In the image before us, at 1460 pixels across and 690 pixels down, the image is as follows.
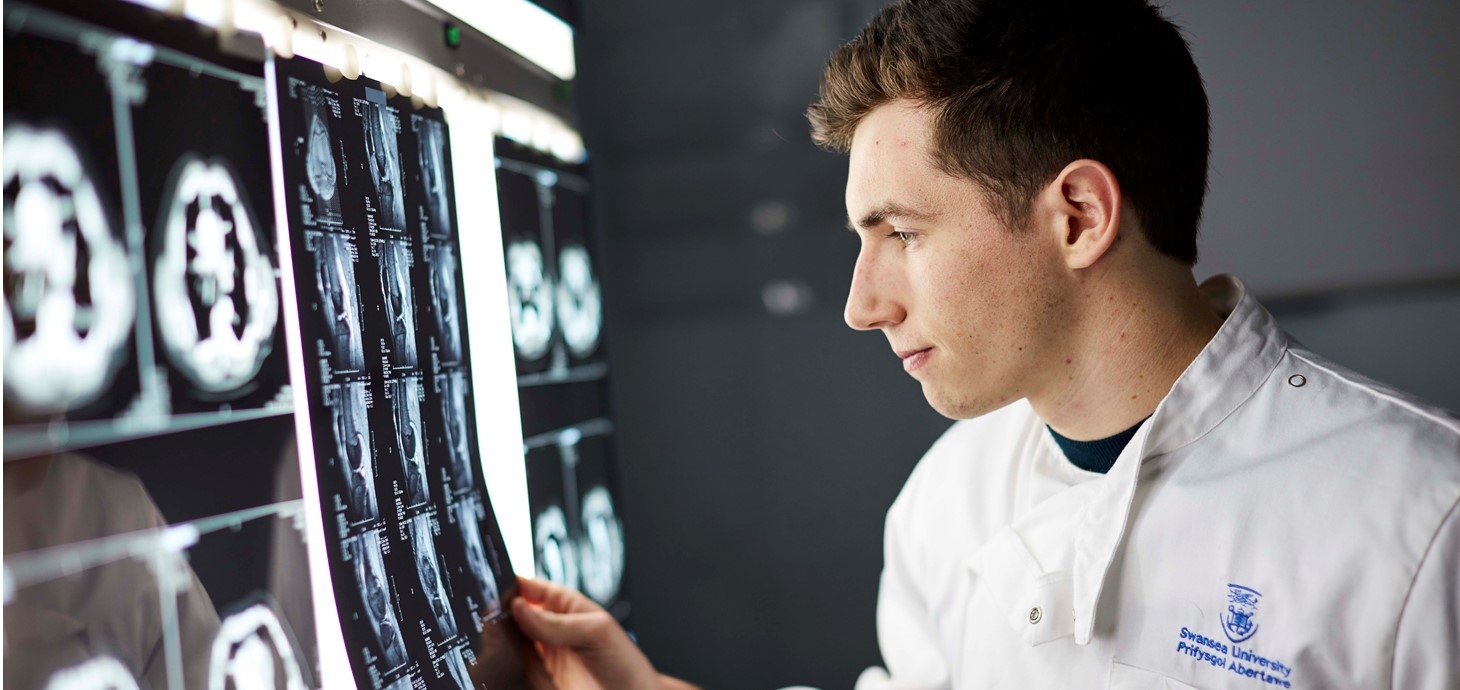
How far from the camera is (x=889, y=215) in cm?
122

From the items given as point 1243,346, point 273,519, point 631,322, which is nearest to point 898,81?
point 1243,346

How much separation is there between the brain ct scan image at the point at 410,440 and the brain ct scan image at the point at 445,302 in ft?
0.31

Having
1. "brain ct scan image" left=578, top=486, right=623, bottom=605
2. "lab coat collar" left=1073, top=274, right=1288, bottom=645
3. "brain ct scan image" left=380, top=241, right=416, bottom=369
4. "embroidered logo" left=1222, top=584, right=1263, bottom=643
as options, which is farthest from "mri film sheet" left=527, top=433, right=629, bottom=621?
"embroidered logo" left=1222, top=584, right=1263, bottom=643

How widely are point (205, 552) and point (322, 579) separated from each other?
0.13 metres

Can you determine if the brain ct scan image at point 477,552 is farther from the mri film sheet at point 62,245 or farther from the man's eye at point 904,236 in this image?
the man's eye at point 904,236

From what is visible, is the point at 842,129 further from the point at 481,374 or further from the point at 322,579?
the point at 322,579

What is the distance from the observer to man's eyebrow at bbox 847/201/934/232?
1.20 m

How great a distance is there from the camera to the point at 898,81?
3.99 ft

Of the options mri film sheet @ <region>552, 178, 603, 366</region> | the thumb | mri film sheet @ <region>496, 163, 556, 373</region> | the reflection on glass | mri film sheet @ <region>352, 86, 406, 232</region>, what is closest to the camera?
the reflection on glass

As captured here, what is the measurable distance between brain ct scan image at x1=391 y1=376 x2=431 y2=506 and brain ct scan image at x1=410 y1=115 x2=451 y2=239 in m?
0.21

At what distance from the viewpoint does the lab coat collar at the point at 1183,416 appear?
1146 millimetres

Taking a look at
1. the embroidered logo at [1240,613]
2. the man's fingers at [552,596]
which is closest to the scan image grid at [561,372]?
the man's fingers at [552,596]

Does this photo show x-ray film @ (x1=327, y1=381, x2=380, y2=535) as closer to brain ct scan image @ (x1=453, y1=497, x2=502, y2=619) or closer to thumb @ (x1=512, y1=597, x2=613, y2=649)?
brain ct scan image @ (x1=453, y1=497, x2=502, y2=619)

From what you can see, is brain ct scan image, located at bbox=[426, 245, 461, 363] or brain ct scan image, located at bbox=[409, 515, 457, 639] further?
brain ct scan image, located at bbox=[426, 245, 461, 363]
